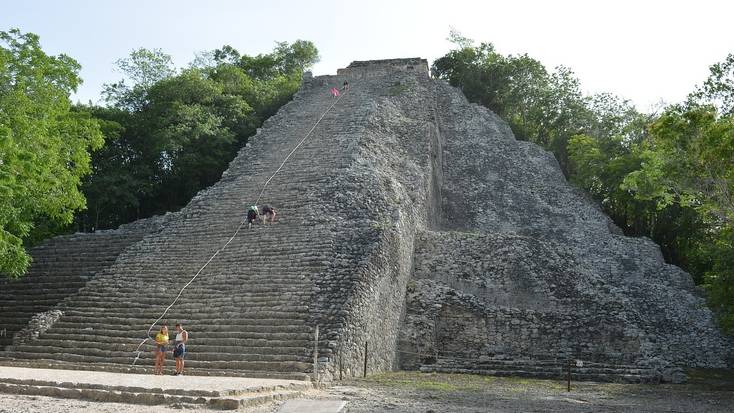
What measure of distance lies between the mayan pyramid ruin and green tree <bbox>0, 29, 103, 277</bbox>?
176 cm

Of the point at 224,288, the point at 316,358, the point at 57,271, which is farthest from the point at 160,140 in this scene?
the point at 316,358

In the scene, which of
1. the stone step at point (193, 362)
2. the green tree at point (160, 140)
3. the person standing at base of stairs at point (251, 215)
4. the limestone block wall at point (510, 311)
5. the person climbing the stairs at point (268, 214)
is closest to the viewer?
the stone step at point (193, 362)

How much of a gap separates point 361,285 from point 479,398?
412 centimetres

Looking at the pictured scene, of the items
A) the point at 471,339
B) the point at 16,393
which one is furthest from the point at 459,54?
the point at 16,393

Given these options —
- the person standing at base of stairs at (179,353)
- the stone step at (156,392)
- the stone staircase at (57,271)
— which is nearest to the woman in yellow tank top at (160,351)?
the person standing at base of stairs at (179,353)

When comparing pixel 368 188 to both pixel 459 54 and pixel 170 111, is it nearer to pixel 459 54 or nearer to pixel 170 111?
pixel 170 111

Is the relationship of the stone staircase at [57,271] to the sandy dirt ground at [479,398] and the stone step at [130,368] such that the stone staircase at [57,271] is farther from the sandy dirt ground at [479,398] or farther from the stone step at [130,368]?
the sandy dirt ground at [479,398]

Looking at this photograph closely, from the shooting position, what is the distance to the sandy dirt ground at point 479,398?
8148 millimetres

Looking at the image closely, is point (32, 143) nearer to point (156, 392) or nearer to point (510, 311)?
point (156, 392)

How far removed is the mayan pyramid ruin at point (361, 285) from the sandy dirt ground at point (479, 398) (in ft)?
3.34

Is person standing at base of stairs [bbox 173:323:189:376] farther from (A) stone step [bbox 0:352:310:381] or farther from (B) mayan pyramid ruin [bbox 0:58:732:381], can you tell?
(B) mayan pyramid ruin [bbox 0:58:732:381]

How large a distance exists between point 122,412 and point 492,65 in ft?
89.9

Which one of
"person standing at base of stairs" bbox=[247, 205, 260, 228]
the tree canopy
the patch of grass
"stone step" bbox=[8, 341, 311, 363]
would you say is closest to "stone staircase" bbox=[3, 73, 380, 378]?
"stone step" bbox=[8, 341, 311, 363]

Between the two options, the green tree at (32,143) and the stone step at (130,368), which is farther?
the green tree at (32,143)
